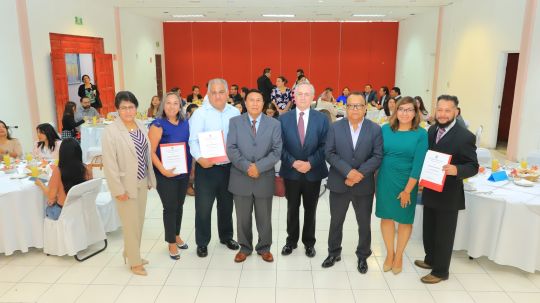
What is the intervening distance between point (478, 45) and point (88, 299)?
10082 mm

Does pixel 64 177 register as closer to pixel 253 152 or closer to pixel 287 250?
pixel 253 152

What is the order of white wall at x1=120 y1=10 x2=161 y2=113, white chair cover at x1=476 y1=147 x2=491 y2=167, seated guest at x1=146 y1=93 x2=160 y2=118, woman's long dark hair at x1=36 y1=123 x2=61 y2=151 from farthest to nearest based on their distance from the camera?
white wall at x1=120 y1=10 x2=161 y2=113 < seated guest at x1=146 y1=93 x2=160 y2=118 < white chair cover at x1=476 y1=147 x2=491 y2=167 < woman's long dark hair at x1=36 y1=123 x2=61 y2=151

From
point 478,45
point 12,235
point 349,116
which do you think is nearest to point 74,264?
point 12,235

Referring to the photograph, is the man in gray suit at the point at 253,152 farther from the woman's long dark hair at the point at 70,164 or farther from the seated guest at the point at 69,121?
the seated guest at the point at 69,121

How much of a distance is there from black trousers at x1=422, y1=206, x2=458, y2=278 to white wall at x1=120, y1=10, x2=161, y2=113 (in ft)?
36.8

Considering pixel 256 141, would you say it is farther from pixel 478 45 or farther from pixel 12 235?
pixel 478 45

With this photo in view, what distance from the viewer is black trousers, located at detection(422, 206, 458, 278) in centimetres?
335

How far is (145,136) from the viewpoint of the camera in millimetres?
3434

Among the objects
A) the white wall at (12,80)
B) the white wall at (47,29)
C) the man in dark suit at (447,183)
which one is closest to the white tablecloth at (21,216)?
the man in dark suit at (447,183)

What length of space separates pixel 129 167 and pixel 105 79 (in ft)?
29.9

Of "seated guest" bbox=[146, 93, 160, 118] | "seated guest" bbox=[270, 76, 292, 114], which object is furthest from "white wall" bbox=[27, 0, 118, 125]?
"seated guest" bbox=[270, 76, 292, 114]

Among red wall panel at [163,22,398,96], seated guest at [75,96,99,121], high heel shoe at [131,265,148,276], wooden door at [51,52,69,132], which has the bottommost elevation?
high heel shoe at [131,265,148,276]

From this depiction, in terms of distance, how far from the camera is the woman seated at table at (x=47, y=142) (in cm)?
471

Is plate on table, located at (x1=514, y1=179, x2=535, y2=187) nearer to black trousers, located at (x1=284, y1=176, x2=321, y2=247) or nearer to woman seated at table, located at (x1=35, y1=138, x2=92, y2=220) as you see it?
black trousers, located at (x1=284, y1=176, x2=321, y2=247)
